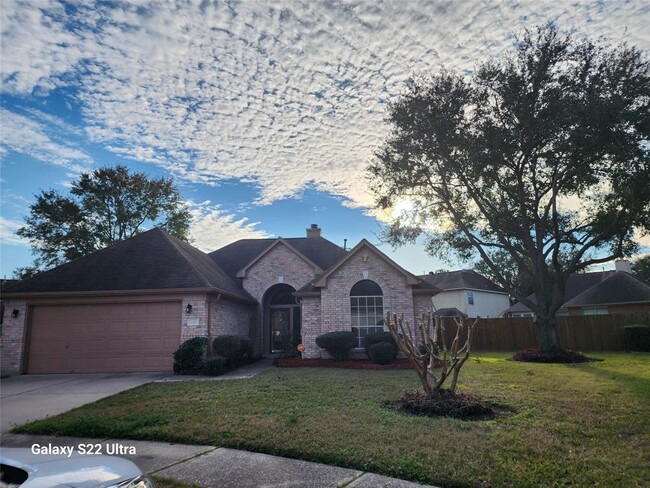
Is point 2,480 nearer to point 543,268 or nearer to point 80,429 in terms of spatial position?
point 80,429

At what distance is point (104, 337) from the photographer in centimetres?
1450

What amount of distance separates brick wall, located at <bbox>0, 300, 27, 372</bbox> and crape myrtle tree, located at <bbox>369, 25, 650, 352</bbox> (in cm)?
1522

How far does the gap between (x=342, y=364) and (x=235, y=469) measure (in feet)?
35.2

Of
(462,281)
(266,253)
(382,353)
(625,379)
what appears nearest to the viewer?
(625,379)

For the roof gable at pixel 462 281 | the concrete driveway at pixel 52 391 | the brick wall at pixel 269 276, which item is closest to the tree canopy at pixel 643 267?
the roof gable at pixel 462 281

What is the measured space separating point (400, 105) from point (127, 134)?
36.5 feet

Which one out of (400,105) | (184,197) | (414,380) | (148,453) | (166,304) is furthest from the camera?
(184,197)

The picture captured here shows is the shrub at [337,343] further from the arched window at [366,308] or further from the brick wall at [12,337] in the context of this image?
the brick wall at [12,337]

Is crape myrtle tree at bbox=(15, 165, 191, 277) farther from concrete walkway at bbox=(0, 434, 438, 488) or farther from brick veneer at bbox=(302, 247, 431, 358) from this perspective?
concrete walkway at bbox=(0, 434, 438, 488)

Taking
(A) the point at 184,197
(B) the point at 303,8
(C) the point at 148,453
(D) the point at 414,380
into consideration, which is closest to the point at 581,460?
(C) the point at 148,453

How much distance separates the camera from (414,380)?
10.9 meters

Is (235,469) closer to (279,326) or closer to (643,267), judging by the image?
(279,326)

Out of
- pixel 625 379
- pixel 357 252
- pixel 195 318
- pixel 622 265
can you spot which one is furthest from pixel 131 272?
pixel 622 265

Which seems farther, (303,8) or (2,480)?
(303,8)
